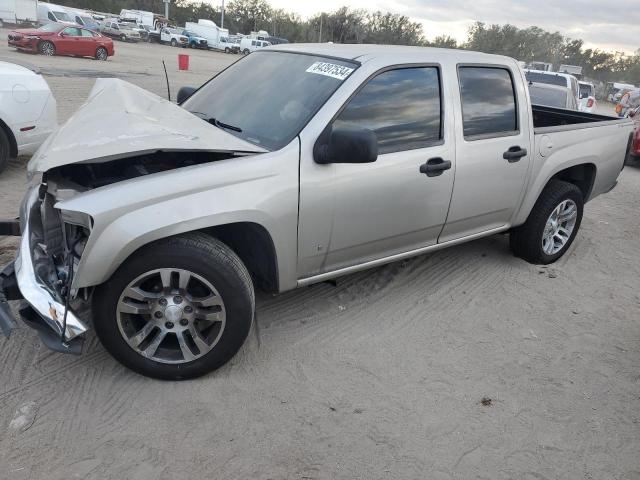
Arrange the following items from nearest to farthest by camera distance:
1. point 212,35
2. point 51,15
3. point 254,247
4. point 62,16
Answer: point 254,247
point 62,16
point 51,15
point 212,35

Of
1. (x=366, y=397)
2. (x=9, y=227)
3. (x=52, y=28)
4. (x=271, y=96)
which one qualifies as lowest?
(x=366, y=397)

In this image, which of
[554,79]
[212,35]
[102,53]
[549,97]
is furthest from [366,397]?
[212,35]

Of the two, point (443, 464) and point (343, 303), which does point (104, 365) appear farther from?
point (443, 464)

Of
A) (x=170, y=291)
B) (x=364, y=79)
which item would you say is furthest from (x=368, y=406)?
(x=364, y=79)

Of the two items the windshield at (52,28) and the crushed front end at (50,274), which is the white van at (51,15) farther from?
the crushed front end at (50,274)

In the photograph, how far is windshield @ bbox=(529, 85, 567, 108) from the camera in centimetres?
929

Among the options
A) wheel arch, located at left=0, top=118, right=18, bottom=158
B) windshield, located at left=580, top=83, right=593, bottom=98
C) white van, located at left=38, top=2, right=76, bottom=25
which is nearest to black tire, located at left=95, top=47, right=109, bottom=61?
white van, located at left=38, top=2, right=76, bottom=25

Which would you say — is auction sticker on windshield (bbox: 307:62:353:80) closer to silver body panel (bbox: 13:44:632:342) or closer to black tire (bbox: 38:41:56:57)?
silver body panel (bbox: 13:44:632:342)

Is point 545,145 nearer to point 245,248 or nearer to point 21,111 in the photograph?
point 245,248

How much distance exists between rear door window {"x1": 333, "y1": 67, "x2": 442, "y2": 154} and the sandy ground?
128 cm

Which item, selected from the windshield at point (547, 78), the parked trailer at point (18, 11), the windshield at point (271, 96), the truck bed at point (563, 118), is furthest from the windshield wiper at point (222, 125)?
A: the parked trailer at point (18, 11)

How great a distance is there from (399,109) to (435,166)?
0.46 meters

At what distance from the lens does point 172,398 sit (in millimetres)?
2953

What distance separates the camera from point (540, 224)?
486 cm
